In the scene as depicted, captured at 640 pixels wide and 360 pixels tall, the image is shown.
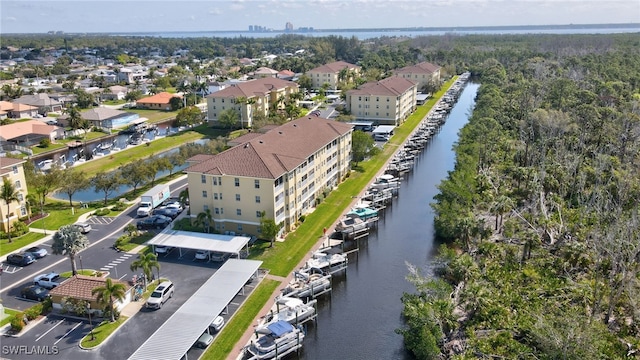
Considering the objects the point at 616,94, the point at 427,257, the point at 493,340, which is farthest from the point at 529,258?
the point at 616,94

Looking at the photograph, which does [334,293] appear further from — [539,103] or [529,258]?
[539,103]

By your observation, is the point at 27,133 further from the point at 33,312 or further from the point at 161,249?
the point at 33,312

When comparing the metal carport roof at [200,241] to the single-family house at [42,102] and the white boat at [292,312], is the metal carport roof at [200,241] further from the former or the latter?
the single-family house at [42,102]

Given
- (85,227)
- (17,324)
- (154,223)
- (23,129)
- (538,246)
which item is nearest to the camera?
(17,324)

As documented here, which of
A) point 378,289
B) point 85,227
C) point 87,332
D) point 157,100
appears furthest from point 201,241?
point 157,100

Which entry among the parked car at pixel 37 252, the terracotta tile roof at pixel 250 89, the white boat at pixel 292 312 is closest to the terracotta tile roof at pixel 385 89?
the terracotta tile roof at pixel 250 89

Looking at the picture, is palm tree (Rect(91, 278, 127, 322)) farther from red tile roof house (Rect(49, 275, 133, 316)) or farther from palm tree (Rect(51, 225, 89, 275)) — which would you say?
palm tree (Rect(51, 225, 89, 275))
